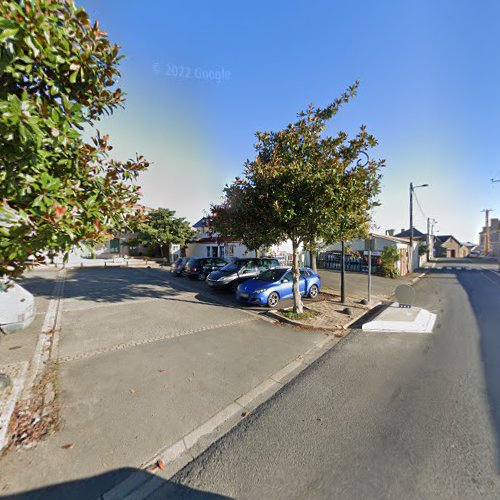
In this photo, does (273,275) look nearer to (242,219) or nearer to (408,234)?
(242,219)

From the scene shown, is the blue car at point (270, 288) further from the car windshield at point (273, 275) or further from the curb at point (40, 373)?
the curb at point (40, 373)

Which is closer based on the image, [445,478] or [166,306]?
[445,478]

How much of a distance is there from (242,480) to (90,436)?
188cm

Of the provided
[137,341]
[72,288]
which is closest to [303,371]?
[137,341]

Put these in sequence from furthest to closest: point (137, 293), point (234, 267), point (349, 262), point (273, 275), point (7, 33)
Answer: point (349, 262) < point (234, 267) < point (137, 293) < point (273, 275) < point (7, 33)

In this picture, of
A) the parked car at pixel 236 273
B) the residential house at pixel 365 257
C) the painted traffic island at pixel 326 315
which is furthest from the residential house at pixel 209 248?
the painted traffic island at pixel 326 315

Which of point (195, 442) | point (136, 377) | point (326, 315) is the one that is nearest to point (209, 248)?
point (326, 315)

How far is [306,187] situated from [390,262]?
50.0ft

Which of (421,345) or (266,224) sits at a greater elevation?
(266,224)

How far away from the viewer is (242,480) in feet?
7.77

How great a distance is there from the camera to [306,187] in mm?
6242

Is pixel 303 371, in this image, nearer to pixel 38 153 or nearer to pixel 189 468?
pixel 189 468

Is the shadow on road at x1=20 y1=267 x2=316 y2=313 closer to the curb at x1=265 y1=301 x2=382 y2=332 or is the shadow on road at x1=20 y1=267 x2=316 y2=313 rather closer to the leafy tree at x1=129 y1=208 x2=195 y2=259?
the curb at x1=265 y1=301 x2=382 y2=332

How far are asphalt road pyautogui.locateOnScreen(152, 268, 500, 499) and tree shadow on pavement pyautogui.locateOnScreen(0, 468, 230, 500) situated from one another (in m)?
0.02
